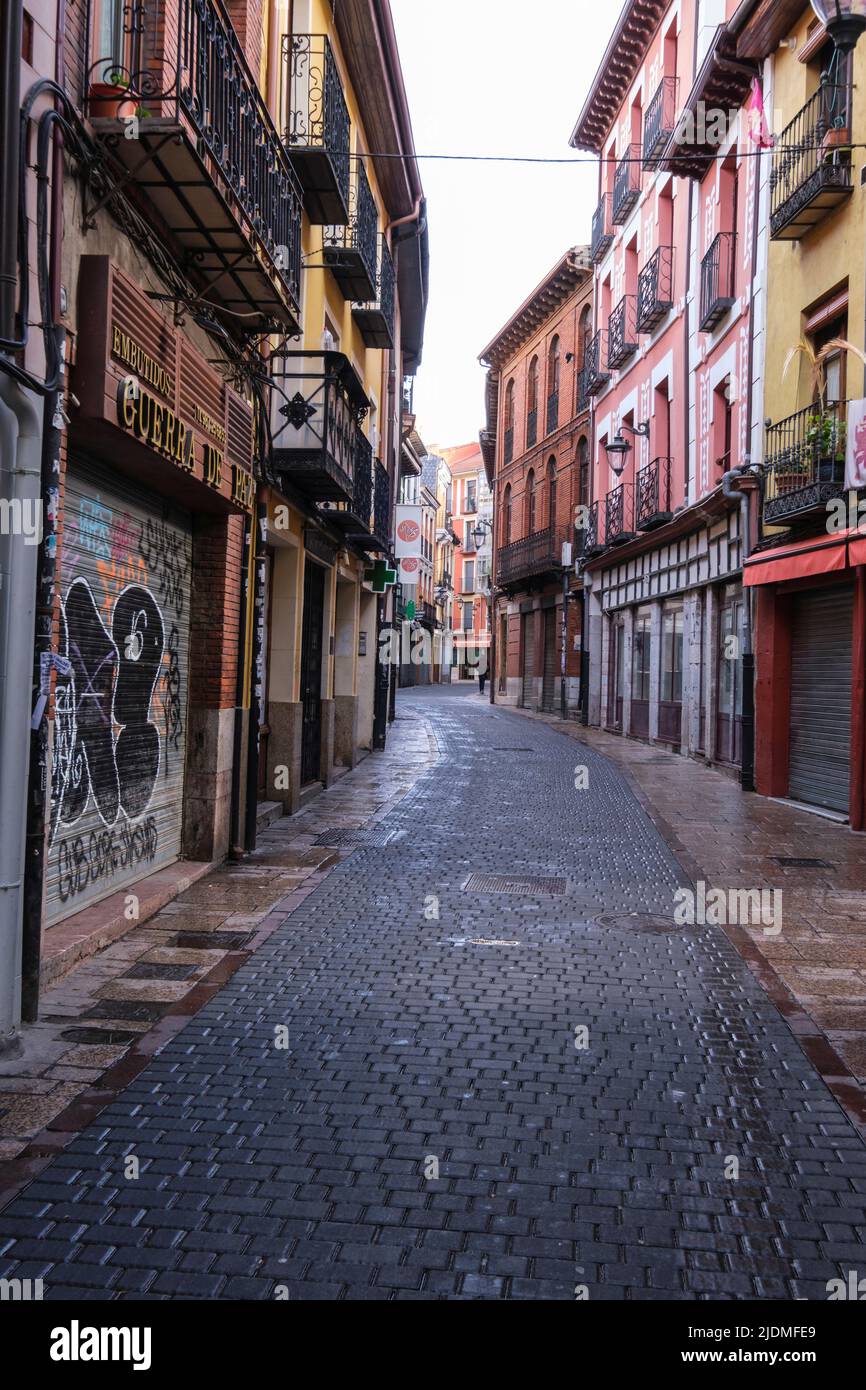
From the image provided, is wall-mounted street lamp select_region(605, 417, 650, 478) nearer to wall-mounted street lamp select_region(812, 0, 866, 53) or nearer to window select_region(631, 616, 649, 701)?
window select_region(631, 616, 649, 701)

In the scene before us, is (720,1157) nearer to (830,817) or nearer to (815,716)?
(830,817)

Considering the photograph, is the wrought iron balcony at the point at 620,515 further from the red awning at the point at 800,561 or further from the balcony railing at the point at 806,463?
the balcony railing at the point at 806,463

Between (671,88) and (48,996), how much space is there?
2058cm

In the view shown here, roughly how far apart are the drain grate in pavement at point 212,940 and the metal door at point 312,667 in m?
6.67

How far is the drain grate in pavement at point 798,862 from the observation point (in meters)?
9.37

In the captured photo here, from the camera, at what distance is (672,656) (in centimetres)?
2095

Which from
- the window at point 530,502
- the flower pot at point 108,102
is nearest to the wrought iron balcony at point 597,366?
the window at point 530,502

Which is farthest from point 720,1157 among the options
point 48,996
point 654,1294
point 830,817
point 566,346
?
point 566,346

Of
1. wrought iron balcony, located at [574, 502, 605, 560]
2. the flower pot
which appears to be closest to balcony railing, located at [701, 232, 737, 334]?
wrought iron balcony, located at [574, 502, 605, 560]

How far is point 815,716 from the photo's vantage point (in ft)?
43.9

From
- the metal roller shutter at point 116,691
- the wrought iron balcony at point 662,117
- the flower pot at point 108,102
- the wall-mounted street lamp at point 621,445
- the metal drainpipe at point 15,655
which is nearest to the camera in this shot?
the metal drainpipe at point 15,655

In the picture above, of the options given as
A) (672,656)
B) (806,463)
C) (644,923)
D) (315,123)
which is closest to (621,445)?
(672,656)

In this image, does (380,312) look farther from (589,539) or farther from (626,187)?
(589,539)

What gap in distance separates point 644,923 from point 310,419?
607cm
